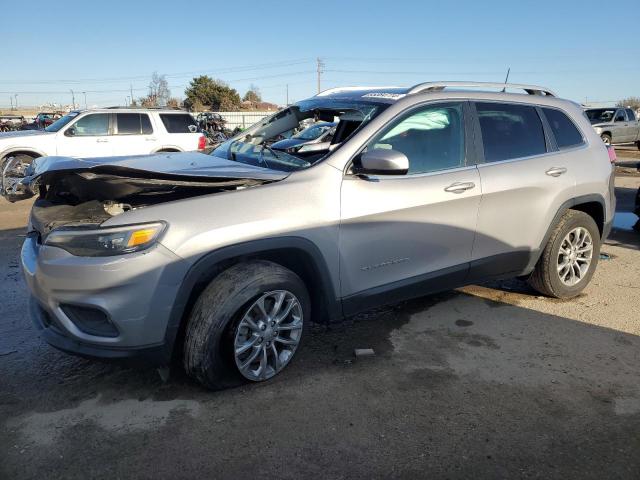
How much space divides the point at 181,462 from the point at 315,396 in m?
0.90

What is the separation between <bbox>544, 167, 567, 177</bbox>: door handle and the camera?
4248 mm

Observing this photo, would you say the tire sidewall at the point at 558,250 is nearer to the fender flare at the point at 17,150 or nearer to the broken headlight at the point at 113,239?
the broken headlight at the point at 113,239

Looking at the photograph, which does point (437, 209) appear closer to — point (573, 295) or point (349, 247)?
point (349, 247)

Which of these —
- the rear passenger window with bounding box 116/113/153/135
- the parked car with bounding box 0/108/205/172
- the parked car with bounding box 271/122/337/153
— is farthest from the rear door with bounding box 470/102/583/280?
the rear passenger window with bounding box 116/113/153/135

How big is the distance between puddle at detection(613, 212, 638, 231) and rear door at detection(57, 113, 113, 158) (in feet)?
33.7

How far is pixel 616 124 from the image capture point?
69.7 feet

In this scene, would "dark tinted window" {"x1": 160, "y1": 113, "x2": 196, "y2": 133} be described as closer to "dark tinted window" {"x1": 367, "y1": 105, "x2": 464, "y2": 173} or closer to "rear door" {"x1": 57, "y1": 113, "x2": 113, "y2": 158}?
"rear door" {"x1": 57, "y1": 113, "x2": 113, "y2": 158}

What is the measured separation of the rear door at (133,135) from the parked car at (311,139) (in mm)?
8542

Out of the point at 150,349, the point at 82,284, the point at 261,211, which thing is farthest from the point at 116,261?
the point at 261,211

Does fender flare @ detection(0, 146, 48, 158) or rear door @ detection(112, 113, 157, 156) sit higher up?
A: rear door @ detection(112, 113, 157, 156)

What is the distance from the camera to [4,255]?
603cm

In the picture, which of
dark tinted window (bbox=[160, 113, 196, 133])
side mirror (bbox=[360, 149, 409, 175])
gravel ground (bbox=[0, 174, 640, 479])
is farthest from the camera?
dark tinted window (bbox=[160, 113, 196, 133])

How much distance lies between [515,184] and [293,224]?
2.00 meters

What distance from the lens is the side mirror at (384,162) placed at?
10.2 ft
